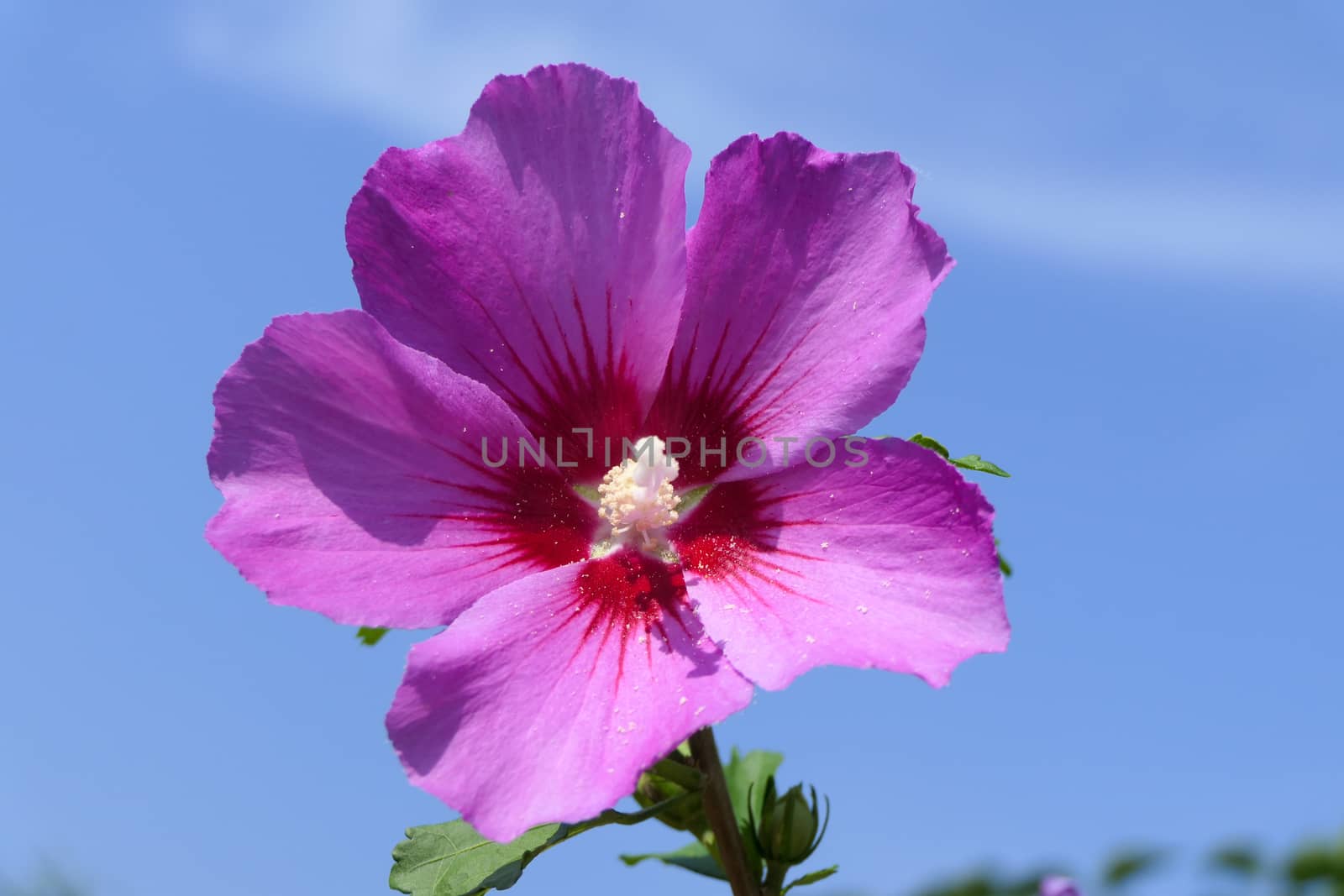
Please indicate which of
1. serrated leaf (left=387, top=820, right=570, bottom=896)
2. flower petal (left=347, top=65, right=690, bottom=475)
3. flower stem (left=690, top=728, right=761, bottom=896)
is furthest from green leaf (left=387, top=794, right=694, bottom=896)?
flower petal (left=347, top=65, right=690, bottom=475)

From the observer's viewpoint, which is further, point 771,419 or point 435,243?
point 771,419

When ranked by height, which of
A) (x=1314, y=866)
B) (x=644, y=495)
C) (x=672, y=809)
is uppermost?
(x=644, y=495)

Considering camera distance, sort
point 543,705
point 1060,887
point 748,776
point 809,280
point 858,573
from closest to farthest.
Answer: point 543,705
point 858,573
point 809,280
point 1060,887
point 748,776

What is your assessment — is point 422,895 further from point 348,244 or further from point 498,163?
point 498,163

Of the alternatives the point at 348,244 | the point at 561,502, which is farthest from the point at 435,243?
the point at 561,502

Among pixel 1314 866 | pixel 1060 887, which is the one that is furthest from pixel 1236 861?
pixel 1060 887

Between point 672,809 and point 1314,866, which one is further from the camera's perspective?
point 1314,866

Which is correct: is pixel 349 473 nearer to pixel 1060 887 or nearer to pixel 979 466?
pixel 979 466
